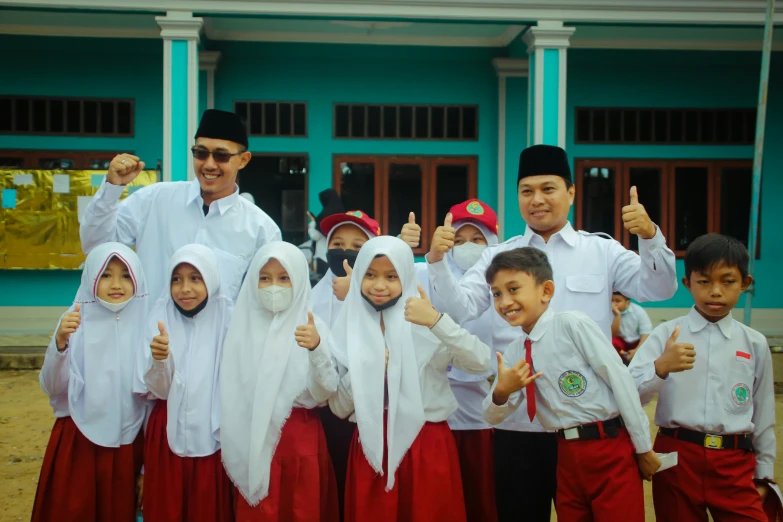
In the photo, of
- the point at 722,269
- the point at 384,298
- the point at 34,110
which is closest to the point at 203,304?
the point at 384,298

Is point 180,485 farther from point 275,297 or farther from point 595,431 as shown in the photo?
point 595,431

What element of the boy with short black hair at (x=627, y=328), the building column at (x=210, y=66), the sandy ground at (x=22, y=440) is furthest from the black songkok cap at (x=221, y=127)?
the building column at (x=210, y=66)

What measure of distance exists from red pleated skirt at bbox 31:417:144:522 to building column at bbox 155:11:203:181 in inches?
165

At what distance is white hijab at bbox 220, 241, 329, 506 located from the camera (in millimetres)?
2590

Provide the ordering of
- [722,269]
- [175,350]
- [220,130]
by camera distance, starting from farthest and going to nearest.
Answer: [220,130], [175,350], [722,269]

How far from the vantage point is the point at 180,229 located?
3.21m

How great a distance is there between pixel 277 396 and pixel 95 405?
2.25ft

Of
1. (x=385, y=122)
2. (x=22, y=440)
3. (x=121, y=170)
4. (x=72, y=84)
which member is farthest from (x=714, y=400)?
(x=72, y=84)

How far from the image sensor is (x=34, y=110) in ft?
25.8

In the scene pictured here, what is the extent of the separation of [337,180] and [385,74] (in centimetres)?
130

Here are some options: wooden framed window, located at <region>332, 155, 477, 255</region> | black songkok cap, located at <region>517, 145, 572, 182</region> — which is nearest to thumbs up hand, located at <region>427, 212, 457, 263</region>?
black songkok cap, located at <region>517, 145, 572, 182</region>

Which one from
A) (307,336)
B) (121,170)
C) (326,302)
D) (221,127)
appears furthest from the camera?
(326,302)

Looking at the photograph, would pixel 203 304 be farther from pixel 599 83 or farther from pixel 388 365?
pixel 599 83

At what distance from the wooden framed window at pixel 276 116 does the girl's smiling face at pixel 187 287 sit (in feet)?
18.0
